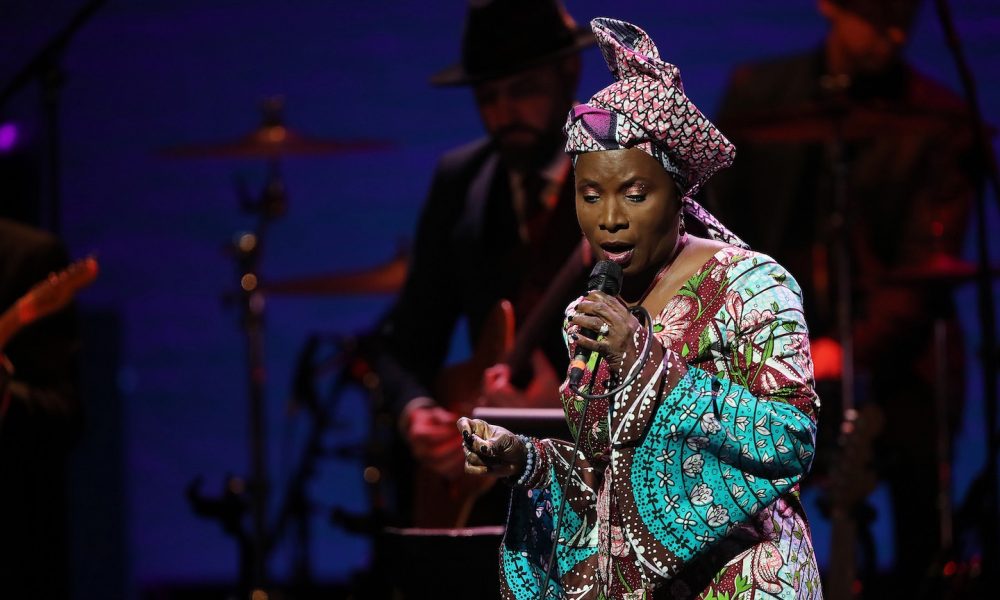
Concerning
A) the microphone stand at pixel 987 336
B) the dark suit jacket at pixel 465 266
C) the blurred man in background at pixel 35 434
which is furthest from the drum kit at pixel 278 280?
the dark suit jacket at pixel 465 266

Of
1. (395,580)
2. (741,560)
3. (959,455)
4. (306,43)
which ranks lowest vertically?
(959,455)

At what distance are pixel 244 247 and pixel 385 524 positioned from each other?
2125 mm

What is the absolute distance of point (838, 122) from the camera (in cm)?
457

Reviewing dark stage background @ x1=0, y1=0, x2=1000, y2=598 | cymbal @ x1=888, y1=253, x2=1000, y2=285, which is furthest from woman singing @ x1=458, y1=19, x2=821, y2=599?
dark stage background @ x1=0, y1=0, x2=1000, y2=598

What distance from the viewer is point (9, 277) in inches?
161

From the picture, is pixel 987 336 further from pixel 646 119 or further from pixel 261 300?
pixel 261 300

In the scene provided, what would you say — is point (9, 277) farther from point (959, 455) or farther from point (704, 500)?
point (959, 455)

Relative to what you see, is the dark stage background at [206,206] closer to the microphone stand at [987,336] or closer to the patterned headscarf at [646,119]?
the microphone stand at [987,336]

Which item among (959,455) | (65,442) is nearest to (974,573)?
(959,455)

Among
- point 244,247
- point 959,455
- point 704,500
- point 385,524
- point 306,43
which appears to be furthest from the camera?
point 306,43

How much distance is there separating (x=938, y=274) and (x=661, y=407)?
2568mm

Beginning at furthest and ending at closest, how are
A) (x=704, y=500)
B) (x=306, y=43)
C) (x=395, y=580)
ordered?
(x=306, y=43)
(x=395, y=580)
(x=704, y=500)

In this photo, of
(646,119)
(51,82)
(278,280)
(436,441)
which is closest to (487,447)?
(646,119)

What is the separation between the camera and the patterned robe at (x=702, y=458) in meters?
2.08
